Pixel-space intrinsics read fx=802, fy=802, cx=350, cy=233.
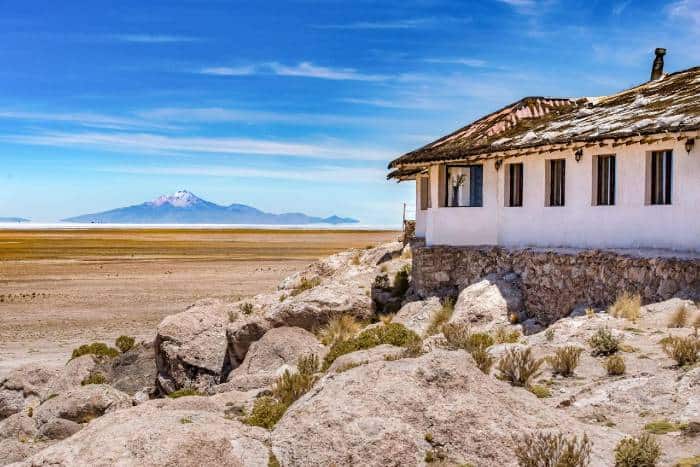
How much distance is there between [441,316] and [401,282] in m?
3.99

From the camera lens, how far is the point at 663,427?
989cm

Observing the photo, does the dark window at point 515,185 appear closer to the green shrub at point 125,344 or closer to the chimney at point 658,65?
the chimney at point 658,65

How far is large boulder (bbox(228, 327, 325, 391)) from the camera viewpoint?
63.0 ft

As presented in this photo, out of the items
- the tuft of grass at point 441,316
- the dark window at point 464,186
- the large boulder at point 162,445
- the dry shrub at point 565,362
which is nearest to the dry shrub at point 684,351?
the dry shrub at point 565,362

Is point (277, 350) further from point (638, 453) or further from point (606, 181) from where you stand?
point (638, 453)

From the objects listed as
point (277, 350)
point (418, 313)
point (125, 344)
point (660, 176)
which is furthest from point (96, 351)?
point (660, 176)

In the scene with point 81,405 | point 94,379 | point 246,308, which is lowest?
point 94,379

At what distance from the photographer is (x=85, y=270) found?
210ft

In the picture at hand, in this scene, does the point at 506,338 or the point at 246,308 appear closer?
the point at 506,338

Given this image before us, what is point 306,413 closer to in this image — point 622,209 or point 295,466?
point 295,466

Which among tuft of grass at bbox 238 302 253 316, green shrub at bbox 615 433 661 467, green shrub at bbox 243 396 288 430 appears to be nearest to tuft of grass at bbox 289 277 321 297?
tuft of grass at bbox 238 302 253 316

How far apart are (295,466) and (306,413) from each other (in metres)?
0.79

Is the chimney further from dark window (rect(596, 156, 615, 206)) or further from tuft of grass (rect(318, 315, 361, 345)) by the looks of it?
tuft of grass (rect(318, 315, 361, 345))

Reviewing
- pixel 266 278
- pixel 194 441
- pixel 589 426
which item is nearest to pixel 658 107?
pixel 589 426
